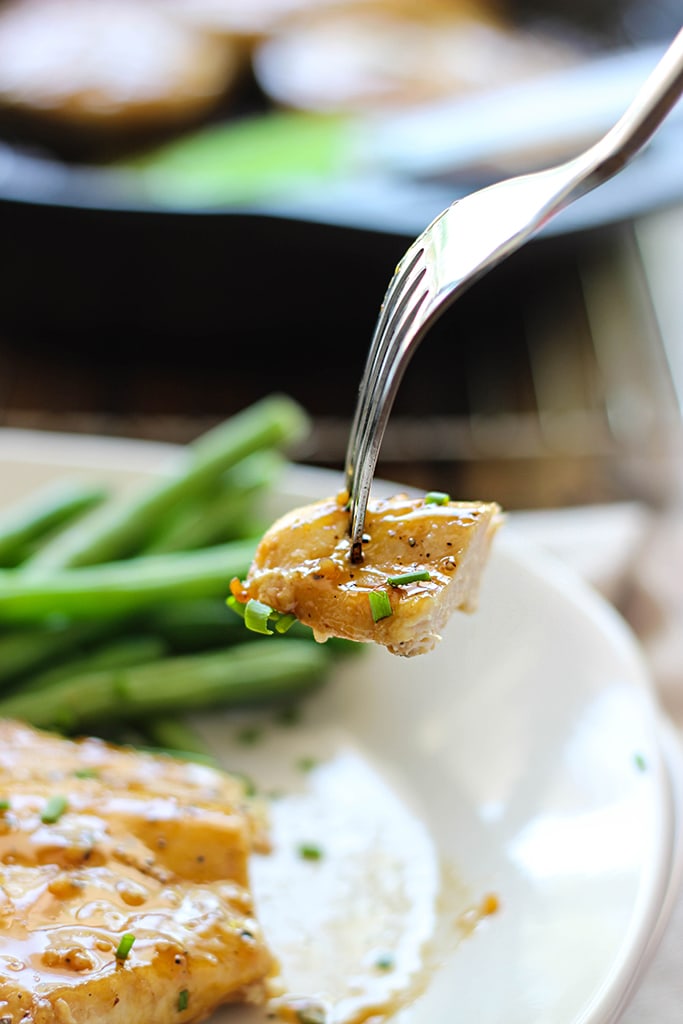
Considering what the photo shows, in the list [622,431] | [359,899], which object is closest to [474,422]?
[622,431]

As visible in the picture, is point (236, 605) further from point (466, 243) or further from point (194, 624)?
point (194, 624)

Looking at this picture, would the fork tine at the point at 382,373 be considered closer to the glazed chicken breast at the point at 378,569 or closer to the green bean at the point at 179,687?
the glazed chicken breast at the point at 378,569

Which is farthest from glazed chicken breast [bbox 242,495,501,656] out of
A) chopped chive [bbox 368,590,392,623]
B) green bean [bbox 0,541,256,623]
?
green bean [bbox 0,541,256,623]

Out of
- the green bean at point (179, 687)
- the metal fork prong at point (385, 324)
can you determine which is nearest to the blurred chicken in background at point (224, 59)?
the green bean at point (179, 687)

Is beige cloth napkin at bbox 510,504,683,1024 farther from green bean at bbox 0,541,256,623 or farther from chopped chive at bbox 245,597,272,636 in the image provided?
chopped chive at bbox 245,597,272,636

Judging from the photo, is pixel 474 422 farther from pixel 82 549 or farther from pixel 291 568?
pixel 291 568
